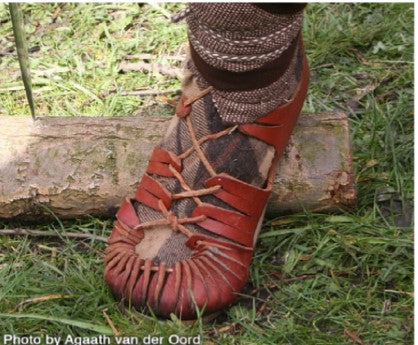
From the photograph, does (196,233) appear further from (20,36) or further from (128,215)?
(20,36)

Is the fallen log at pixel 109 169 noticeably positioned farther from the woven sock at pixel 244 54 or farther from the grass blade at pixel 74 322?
the grass blade at pixel 74 322

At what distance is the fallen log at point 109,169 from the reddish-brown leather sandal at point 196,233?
87 mm

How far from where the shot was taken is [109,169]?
5.95 feet

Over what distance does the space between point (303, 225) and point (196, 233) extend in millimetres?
308

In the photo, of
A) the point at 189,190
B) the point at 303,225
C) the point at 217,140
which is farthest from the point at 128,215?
the point at 303,225

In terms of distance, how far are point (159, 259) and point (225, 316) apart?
0.59 feet

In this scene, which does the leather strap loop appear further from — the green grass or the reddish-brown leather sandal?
the green grass

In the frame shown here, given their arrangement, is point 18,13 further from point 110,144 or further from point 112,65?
point 112,65

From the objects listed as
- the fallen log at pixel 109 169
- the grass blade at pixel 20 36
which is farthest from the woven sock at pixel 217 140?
the grass blade at pixel 20 36

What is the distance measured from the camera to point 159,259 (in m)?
1.61

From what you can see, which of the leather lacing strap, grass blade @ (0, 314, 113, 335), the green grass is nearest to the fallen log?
the green grass

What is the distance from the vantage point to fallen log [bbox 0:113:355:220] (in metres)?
1.79

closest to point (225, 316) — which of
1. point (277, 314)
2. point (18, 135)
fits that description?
point (277, 314)

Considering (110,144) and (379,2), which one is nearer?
(110,144)
